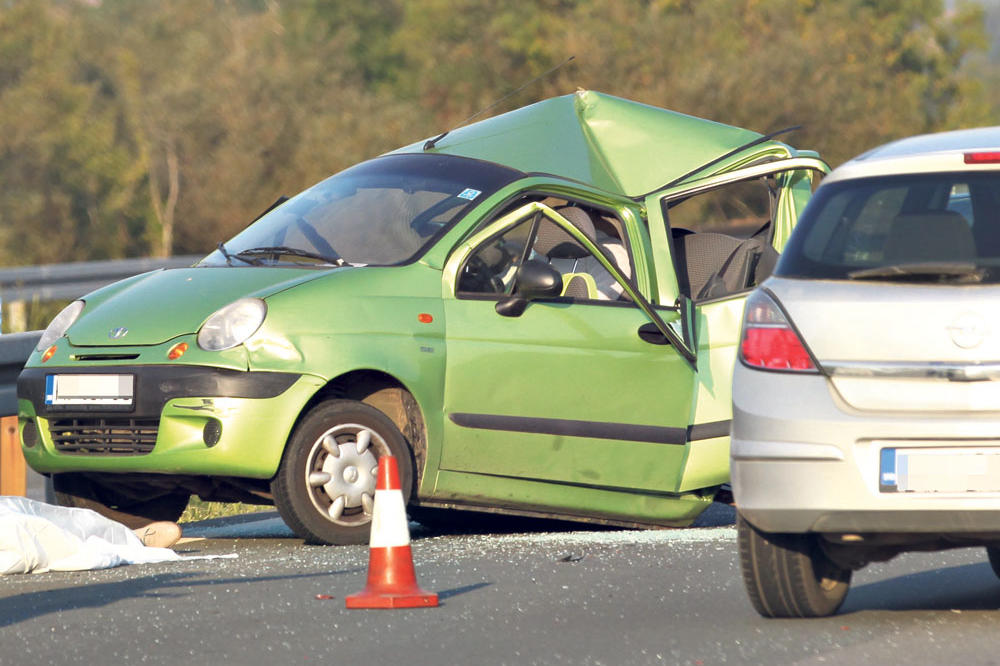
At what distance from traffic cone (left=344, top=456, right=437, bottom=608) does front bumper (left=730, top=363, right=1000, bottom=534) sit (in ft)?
4.01

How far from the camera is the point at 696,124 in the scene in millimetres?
10156

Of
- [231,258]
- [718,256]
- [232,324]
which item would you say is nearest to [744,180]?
[718,256]

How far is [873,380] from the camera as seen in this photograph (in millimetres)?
6020

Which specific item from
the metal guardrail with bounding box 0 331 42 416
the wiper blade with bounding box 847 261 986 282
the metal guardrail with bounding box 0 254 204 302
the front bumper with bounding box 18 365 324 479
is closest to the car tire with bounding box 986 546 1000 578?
the wiper blade with bounding box 847 261 986 282

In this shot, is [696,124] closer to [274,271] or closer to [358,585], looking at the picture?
[274,271]

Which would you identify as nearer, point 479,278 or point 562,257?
point 479,278

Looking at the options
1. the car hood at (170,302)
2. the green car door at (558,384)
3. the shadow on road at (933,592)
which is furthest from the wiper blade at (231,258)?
the shadow on road at (933,592)

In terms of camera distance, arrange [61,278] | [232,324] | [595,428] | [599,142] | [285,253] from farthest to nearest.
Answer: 1. [61,278]
2. [599,142]
3. [285,253]
4. [595,428]
5. [232,324]

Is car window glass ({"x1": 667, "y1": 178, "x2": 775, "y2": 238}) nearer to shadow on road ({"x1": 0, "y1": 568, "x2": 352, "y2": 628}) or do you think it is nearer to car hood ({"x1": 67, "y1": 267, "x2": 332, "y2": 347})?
car hood ({"x1": 67, "y1": 267, "x2": 332, "y2": 347})

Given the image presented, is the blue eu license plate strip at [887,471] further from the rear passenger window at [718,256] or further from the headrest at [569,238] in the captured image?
the headrest at [569,238]

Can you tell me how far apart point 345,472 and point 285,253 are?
4.27ft

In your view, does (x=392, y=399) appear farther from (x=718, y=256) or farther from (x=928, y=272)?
(x=928, y=272)

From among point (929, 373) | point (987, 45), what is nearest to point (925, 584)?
point (929, 373)

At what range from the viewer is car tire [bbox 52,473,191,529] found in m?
9.09
